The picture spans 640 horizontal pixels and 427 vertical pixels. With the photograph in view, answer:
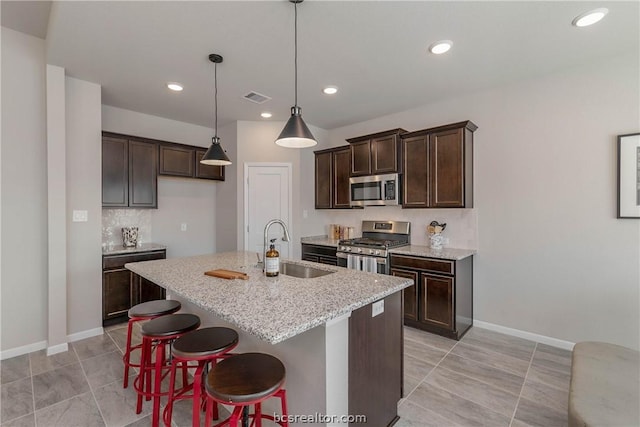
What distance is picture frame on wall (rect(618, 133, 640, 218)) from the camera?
8.05 feet

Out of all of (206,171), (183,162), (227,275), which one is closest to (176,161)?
(183,162)

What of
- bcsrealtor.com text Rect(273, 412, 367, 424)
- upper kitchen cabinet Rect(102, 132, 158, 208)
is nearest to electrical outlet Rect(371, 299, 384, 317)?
bcsrealtor.com text Rect(273, 412, 367, 424)

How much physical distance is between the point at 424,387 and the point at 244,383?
161 cm

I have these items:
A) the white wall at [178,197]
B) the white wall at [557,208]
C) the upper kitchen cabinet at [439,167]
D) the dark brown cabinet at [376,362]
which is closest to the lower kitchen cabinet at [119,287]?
the white wall at [178,197]

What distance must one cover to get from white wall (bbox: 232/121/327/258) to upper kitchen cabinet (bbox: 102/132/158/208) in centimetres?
115

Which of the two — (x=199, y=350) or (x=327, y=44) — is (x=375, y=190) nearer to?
(x=327, y=44)

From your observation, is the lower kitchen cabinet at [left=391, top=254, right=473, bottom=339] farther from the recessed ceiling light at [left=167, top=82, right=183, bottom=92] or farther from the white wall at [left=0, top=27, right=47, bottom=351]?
the white wall at [left=0, top=27, right=47, bottom=351]

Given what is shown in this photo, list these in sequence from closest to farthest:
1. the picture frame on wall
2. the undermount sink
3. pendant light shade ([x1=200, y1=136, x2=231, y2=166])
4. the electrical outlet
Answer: the electrical outlet → the undermount sink → the picture frame on wall → pendant light shade ([x1=200, y1=136, x2=231, y2=166])

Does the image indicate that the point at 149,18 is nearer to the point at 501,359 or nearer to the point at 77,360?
the point at 77,360

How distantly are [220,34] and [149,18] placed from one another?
1.59 feet

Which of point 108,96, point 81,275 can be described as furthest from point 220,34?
point 81,275

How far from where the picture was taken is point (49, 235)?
2721mm

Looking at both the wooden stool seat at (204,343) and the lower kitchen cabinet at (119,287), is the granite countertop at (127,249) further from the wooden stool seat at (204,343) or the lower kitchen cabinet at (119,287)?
the wooden stool seat at (204,343)

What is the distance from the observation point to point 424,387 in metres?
2.21
